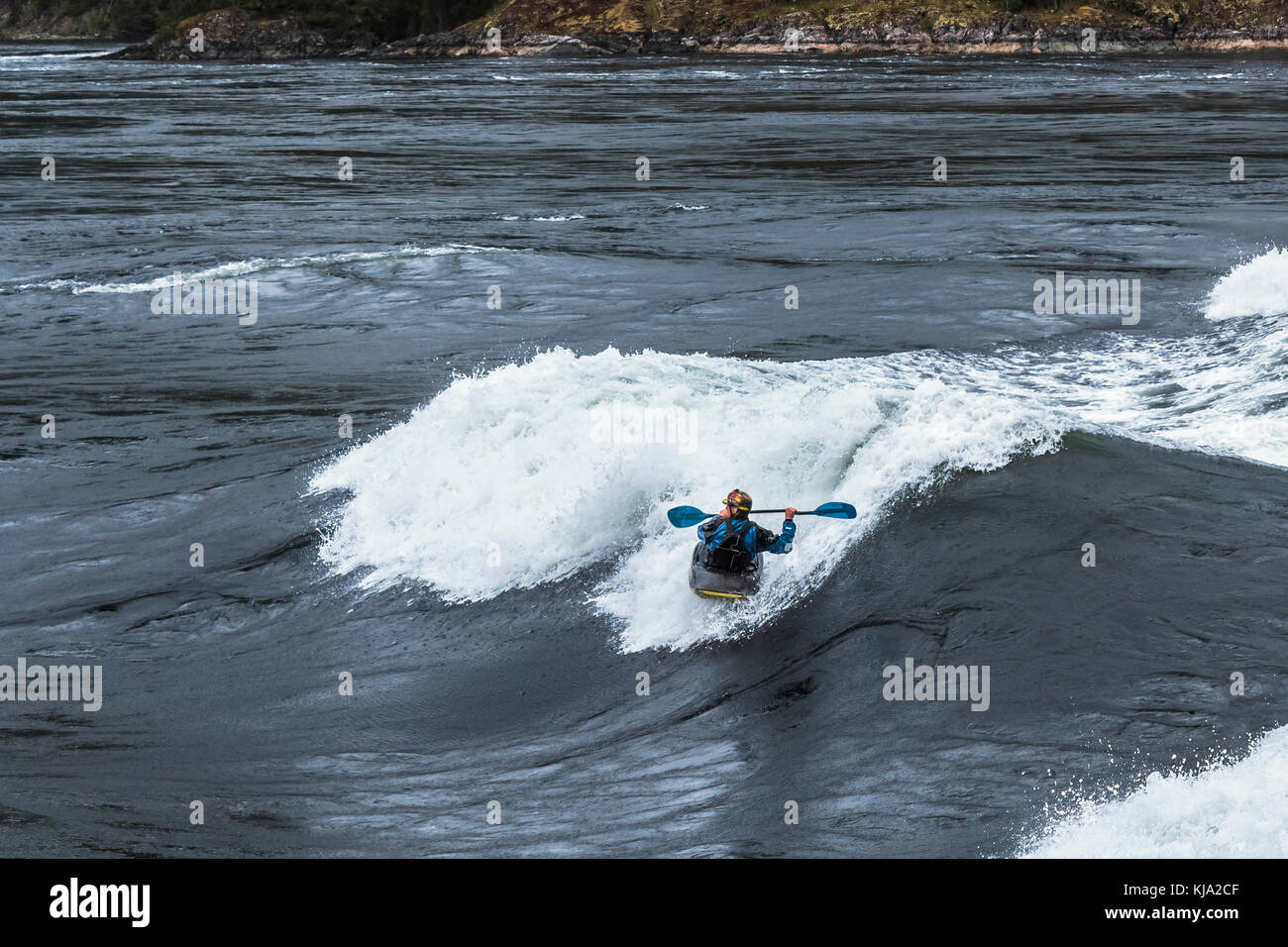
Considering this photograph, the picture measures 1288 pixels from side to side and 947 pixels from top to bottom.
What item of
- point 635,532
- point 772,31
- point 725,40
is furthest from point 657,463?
point 725,40

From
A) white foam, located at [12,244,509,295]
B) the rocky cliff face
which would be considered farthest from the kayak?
the rocky cliff face

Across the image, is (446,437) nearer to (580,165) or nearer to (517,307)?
(517,307)

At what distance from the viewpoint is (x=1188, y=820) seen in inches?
357

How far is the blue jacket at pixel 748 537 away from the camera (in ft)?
42.2

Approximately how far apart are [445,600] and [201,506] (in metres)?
4.08

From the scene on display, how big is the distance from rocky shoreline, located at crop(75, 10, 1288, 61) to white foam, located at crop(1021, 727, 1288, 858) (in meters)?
86.0

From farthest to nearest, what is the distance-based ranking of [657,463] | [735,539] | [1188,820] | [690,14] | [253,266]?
[690,14] < [253,266] < [657,463] < [735,539] < [1188,820]

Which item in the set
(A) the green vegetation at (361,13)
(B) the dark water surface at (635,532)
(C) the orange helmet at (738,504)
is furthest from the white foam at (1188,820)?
(A) the green vegetation at (361,13)

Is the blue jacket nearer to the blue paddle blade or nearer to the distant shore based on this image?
the blue paddle blade

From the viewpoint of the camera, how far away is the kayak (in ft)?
42.5

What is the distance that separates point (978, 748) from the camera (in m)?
10.7

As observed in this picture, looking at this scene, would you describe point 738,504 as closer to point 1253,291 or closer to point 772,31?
point 1253,291

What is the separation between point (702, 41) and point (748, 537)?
294ft

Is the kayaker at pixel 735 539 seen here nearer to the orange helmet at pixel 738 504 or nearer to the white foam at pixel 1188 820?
the orange helmet at pixel 738 504
